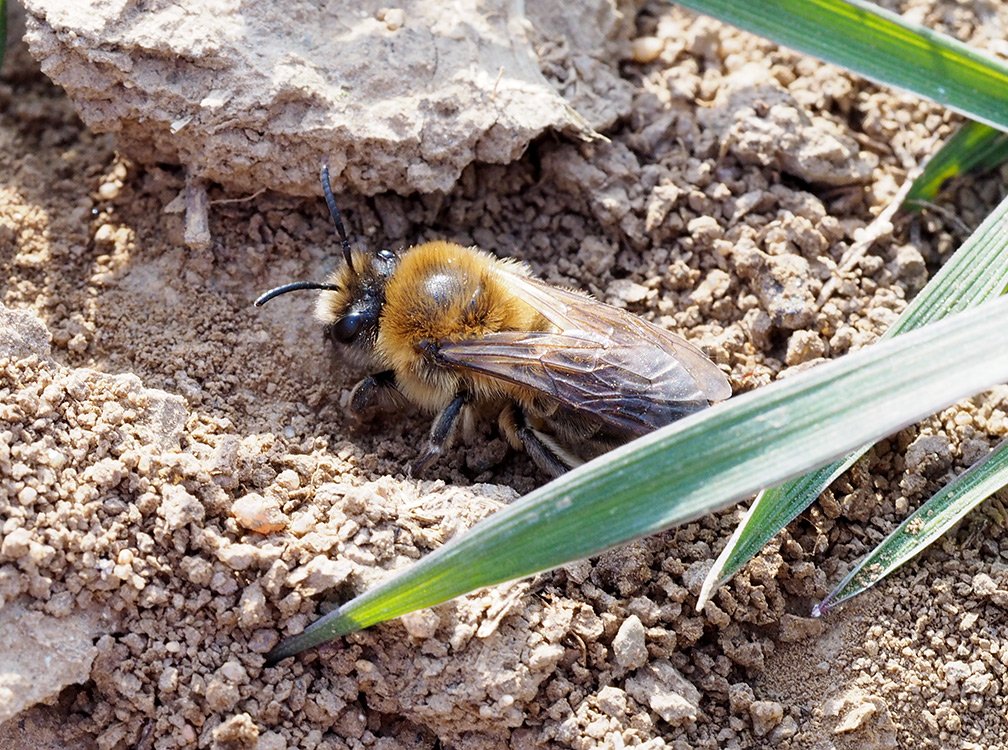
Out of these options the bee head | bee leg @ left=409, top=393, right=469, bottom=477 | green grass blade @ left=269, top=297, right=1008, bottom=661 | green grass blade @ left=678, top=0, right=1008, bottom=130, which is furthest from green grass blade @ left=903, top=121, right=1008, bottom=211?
the bee head

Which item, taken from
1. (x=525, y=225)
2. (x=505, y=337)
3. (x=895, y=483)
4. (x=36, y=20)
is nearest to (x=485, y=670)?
(x=505, y=337)

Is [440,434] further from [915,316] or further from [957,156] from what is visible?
[957,156]

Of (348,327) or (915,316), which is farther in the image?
(348,327)

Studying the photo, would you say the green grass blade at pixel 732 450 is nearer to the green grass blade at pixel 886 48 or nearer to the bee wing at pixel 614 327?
the bee wing at pixel 614 327

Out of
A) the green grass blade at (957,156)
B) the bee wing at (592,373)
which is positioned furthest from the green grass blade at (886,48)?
the bee wing at (592,373)

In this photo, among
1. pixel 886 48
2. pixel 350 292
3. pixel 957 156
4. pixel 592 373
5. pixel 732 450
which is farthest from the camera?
pixel 957 156

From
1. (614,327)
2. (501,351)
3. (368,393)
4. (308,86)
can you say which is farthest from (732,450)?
(308,86)
